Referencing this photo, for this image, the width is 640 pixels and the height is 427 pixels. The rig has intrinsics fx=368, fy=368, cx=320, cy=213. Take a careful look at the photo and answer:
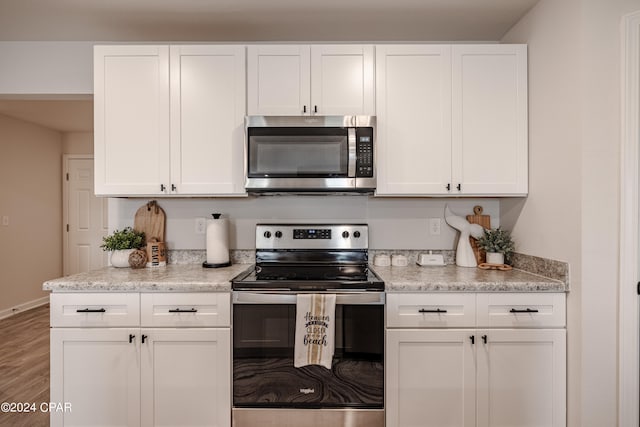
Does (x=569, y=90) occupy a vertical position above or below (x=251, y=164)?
above

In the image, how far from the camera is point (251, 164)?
212 cm

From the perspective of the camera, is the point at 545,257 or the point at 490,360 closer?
the point at 490,360

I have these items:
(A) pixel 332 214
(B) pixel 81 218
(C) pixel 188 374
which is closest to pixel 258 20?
(A) pixel 332 214

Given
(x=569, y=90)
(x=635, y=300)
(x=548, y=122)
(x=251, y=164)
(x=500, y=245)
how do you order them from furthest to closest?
(x=500, y=245), (x=251, y=164), (x=548, y=122), (x=569, y=90), (x=635, y=300)

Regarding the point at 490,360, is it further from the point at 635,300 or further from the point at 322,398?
the point at 322,398

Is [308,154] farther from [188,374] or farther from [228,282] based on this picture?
[188,374]

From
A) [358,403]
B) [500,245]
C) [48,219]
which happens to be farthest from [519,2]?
[48,219]

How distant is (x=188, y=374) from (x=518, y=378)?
1.67m

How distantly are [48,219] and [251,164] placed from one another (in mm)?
4507

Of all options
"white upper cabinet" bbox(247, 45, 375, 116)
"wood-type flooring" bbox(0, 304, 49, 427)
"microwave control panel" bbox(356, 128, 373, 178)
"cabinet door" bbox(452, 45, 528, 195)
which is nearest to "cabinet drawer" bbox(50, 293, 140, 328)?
"wood-type flooring" bbox(0, 304, 49, 427)

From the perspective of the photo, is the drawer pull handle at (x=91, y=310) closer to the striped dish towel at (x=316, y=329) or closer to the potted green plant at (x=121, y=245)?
the potted green plant at (x=121, y=245)

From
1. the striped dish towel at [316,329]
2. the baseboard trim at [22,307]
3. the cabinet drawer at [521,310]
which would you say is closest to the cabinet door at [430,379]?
the cabinet drawer at [521,310]

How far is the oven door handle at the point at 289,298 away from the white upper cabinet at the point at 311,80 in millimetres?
1054

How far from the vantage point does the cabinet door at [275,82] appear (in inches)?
85.9
